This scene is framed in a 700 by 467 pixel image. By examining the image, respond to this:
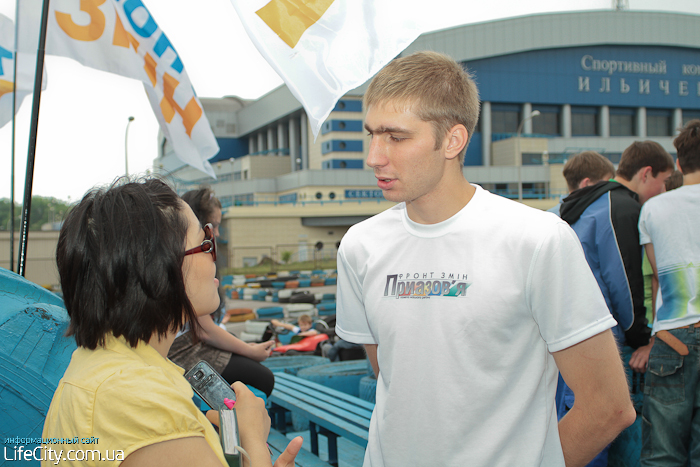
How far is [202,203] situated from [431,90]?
2459mm

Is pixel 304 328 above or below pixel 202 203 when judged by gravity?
below

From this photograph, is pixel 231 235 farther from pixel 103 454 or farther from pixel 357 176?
pixel 103 454

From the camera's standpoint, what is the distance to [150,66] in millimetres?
4848

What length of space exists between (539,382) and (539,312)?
239 millimetres

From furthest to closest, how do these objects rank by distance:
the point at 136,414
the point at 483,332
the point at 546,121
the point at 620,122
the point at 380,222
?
the point at 620,122
the point at 546,121
the point at 380,222
the point at 483,332
the point at 136,414

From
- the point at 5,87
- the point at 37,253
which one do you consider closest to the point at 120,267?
the point at 5,87

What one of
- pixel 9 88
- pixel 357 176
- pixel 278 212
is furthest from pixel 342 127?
pixel 9 88

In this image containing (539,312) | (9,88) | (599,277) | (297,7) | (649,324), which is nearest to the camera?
(539,312)

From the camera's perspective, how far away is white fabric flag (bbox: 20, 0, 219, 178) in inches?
173

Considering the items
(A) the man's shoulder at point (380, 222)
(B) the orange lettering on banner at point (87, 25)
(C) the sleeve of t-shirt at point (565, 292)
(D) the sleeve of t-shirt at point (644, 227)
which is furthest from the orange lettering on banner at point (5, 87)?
(D) the sleeve of t-shirt at point (644, 227)

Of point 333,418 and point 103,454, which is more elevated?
point 103,454

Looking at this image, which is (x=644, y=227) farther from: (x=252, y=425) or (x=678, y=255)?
(x=252, y=425)

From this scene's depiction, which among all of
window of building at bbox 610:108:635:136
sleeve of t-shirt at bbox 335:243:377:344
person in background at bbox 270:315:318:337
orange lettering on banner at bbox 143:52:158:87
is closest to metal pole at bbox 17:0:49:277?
orange lettering on banner at bbox 143:52:158:87

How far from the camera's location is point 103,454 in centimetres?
124
